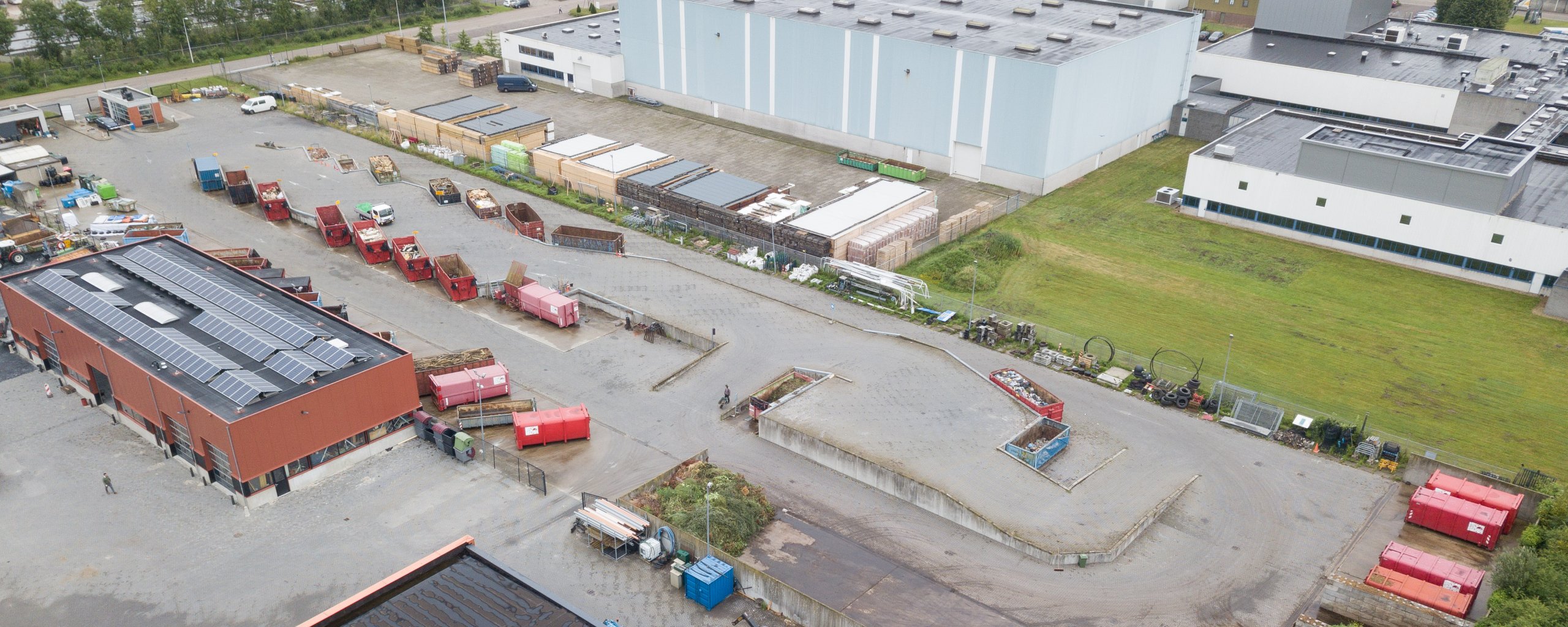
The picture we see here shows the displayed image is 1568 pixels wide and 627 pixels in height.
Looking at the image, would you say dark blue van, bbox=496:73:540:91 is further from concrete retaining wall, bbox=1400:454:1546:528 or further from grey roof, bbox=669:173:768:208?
concrete retaining wall, bbox=1400:454:1546:528

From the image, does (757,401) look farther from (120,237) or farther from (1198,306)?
(120,237)

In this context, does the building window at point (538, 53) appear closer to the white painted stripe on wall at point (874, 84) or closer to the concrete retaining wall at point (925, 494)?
the white painted stripe on wall at point (874, 84)

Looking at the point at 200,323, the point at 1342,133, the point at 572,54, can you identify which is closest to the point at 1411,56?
the point at 1342,133

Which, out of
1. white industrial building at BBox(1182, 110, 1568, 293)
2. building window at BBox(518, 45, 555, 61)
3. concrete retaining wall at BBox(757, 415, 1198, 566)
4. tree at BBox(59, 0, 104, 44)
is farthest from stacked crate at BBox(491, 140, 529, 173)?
tree at BBox(59, 0, 104, 44)

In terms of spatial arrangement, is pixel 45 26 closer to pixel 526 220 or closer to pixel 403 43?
pixel 403 43

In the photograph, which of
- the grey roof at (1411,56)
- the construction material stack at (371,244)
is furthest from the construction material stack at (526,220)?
the grey roof at (1411,56)

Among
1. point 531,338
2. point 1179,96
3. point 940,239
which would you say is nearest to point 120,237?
point 531,338
